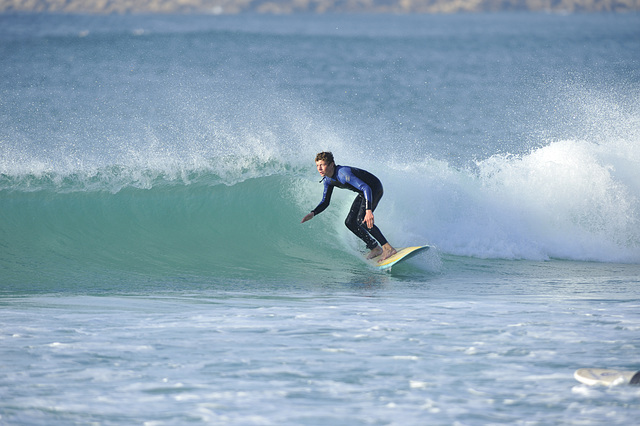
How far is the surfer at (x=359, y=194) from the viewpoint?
7.69 m

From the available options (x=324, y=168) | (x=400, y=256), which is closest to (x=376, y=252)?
(x=400, y=256)

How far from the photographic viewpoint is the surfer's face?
7613 mm

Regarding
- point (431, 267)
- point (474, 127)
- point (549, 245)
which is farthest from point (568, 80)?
point (431, 267)

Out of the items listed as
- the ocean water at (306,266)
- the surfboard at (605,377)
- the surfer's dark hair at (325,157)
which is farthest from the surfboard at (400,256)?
the surfboard at (605,377)

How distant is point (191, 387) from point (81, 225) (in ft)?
21.5

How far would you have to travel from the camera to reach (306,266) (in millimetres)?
8859

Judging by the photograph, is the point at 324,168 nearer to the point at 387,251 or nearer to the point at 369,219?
the point at 369,219

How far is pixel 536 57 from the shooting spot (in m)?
42.6

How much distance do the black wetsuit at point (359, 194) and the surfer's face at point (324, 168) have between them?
4.3 inches

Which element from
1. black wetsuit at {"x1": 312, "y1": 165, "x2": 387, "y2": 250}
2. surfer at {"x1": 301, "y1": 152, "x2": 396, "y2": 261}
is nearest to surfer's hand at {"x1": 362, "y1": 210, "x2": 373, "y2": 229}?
surfer at {"x1": 301, "y1": 152, "x2": 396, "y2": 261}

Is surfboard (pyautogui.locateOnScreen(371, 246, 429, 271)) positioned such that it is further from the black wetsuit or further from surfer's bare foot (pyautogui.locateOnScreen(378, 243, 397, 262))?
the black wetsuit

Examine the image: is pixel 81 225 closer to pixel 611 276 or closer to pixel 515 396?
pixel 611 276

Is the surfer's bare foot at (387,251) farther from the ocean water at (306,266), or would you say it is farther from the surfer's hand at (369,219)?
the surfer's hand at (369,219)

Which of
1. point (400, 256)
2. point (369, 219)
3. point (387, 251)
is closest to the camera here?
point (369, 219)
